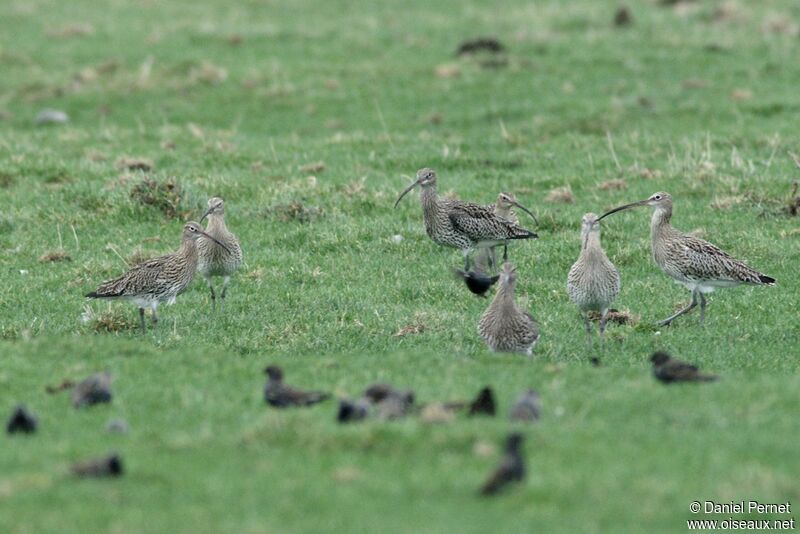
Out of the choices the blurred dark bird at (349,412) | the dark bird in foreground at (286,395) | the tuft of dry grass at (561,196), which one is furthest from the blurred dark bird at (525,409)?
the tuft of dry grass at (561,196)

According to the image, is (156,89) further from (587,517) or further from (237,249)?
(587,517)

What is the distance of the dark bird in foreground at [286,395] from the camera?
11008mm

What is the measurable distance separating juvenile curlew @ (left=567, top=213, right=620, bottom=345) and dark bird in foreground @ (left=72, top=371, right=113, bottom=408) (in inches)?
233

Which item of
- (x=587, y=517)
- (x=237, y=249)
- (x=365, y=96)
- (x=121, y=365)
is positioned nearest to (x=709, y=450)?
(x=587, y=517)

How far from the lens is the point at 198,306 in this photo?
54.9 feet

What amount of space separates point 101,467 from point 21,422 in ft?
6.23

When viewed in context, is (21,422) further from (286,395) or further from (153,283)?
(153,283)

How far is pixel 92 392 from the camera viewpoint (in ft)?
37.0

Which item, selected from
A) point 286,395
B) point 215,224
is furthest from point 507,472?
point 215,224

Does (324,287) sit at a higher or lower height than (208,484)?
lower

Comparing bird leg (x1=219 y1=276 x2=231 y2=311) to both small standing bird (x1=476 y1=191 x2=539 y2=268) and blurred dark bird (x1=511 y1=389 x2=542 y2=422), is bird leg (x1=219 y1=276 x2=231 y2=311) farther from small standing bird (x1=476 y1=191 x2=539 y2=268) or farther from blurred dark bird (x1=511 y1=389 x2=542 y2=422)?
blurred dark bird (x1=511 y1=389 x2=542 y2=422)

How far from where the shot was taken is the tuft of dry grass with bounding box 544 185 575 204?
839 inches

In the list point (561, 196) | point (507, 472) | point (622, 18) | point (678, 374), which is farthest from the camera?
point (622, 18)

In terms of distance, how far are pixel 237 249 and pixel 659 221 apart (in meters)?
5.71
